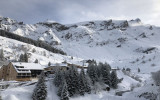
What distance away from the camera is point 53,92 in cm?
5159

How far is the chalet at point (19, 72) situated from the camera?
199ft

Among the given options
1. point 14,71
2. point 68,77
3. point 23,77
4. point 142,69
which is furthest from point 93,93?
point 142,69

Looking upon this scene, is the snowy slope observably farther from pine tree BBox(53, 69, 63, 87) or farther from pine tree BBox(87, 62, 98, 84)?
pine tree BBox(53, 69, 63, 87)

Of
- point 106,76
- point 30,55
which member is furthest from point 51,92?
point 30,55

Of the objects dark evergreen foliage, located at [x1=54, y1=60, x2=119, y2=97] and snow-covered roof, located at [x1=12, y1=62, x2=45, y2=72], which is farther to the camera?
snow-covered roof, located at [x1=12, y1=62, x2=45, y2=72]

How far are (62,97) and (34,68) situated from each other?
85.4ft

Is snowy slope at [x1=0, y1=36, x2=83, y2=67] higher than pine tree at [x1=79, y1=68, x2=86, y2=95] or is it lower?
higher

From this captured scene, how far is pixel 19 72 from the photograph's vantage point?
6012cm

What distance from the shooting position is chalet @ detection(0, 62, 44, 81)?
6069cm

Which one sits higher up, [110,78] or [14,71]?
[14,71]

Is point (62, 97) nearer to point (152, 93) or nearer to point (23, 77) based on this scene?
point (23, 77)

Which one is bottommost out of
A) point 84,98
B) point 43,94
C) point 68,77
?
point 84,98

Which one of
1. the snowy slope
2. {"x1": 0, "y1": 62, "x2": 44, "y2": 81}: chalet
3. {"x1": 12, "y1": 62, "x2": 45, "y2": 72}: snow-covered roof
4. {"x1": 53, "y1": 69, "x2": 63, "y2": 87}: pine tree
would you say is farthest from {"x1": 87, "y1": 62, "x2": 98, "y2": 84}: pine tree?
the snowy slope

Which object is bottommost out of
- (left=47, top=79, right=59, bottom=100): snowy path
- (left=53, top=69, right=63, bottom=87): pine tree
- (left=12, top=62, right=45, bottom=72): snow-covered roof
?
(left=47, top=79, right=59, bottom=100): snowy path
